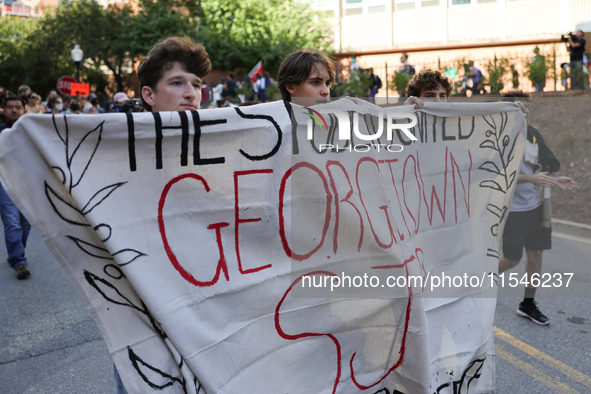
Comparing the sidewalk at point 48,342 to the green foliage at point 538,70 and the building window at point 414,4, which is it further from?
the building window at point 414,4

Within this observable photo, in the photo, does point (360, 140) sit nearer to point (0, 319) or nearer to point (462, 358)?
point (462, 358)

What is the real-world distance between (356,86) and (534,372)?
13150 mm

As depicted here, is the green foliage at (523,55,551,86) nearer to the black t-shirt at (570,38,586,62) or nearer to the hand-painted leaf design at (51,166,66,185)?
the black t-shirt at (570,38,586,62)

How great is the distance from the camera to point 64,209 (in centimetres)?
164

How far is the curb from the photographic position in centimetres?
713

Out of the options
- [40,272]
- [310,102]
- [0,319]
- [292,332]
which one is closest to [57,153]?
[292,332]

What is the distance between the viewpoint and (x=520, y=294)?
478 cm

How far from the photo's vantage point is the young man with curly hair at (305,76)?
2.87m

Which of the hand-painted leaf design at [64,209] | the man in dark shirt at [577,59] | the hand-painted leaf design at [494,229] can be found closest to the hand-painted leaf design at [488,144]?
the hand-painted leaf design at [494,229]

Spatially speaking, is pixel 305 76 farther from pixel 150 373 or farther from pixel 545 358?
pixel 545 358

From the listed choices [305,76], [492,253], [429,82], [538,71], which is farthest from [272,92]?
[492,253]

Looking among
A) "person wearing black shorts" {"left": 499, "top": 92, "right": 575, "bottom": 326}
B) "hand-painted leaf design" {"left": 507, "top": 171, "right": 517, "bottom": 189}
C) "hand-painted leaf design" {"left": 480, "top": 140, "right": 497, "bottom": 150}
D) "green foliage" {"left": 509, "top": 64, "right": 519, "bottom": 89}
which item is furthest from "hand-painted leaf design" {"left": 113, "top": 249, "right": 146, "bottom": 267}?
"green foliage" {"left": 509, "top": 64, "right": 519, "bottom": 89}

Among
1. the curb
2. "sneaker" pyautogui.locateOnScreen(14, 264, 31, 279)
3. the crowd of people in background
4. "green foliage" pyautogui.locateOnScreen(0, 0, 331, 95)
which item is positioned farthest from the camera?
"green foliage" pyautogui.locateOnScreen(0, 0, 331, 95)

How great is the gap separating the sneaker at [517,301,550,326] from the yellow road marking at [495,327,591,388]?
313mm
